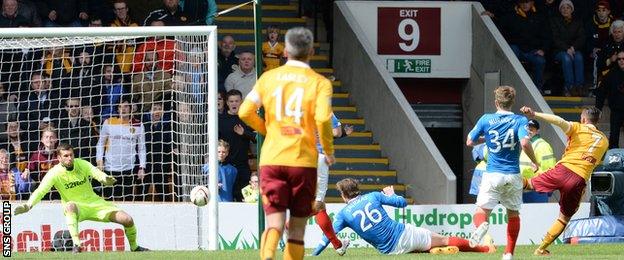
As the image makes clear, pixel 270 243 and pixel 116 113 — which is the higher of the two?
pixel 116 113

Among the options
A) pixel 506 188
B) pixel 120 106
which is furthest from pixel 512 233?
pixel 120 106

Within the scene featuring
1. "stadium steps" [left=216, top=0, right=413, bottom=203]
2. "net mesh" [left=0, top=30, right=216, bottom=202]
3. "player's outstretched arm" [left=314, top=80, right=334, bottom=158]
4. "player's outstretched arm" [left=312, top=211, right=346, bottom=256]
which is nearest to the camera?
"player's outstretched arm" [left=314, top=80, right=334, bottom=158]

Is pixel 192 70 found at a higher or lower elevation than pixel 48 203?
higher

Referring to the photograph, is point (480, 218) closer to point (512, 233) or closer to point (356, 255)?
point (512, 233)

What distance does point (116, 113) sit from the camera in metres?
19.3

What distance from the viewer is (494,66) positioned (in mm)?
23625

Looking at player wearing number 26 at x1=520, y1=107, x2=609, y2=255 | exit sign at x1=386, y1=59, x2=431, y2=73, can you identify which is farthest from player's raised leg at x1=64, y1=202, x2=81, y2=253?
exit sign at x1=386, y1=59, x2=431, y2=73

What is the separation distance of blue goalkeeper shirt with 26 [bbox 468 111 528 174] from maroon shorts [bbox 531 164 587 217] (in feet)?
3.29

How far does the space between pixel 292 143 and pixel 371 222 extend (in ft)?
17.2

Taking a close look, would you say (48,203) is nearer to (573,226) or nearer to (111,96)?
(111,96)

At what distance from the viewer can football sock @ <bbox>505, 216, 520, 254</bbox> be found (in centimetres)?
1411

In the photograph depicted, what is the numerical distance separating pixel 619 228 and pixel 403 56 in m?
6.50

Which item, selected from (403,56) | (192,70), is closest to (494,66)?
(403,56)

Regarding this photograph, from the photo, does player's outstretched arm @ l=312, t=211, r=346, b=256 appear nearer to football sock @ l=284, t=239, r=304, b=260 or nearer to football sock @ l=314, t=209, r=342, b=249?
football sock @ l=314, t=209, r=342, b=249
